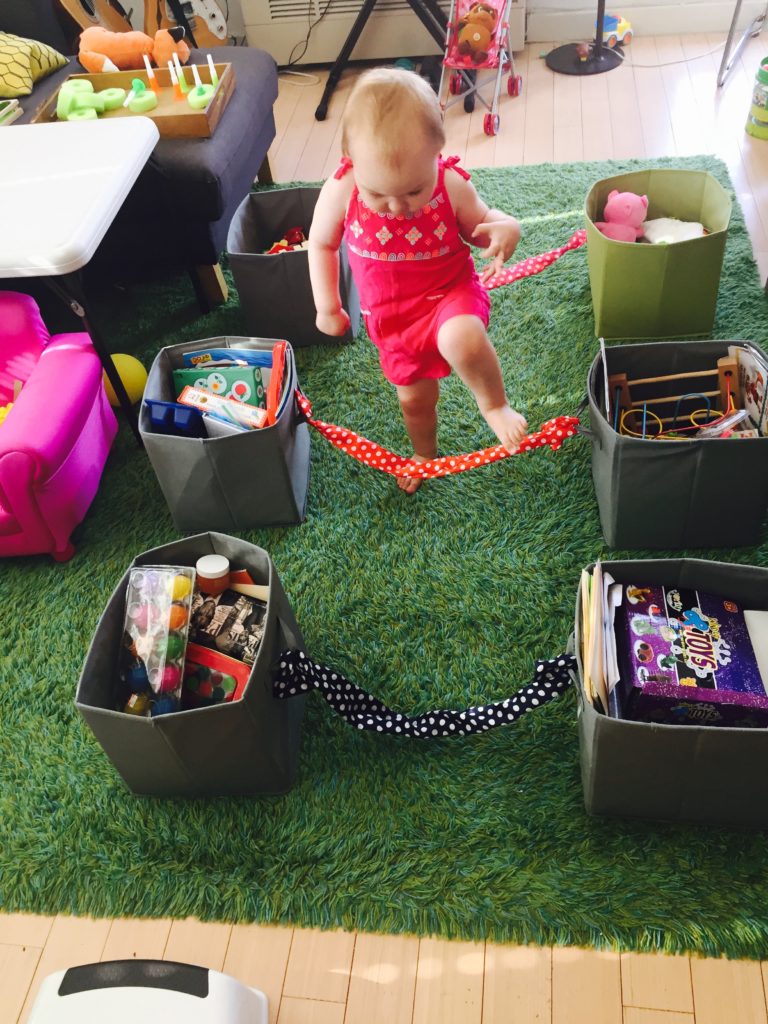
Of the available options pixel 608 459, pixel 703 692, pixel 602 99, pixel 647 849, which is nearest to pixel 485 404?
pixel 608 459

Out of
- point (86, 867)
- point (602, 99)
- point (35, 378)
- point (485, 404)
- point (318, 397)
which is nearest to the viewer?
point (86, 867)

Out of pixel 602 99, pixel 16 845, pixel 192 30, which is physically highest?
pixel 192 30

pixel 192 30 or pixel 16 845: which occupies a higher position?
pixel 192 30

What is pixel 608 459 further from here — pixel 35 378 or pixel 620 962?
pixel 35 378

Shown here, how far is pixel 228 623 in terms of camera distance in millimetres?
1519

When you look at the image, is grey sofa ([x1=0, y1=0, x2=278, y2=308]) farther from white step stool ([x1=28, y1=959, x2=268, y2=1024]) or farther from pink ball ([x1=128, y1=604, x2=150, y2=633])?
white step stool ([x1=28, y1=959, x2=268, y2=1024])

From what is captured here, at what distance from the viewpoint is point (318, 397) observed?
7.48 feet

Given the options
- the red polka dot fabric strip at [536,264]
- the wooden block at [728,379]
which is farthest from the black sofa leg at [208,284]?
the wooden block at [728,379]

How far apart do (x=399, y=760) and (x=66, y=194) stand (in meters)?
1.36

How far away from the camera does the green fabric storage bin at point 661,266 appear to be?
2045 millimetres

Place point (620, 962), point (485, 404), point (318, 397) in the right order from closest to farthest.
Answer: point (620, 962) → point (485, 404) → point (318, 397)

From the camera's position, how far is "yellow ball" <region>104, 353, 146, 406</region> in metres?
2.26

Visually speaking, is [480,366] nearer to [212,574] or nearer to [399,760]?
[212,574]

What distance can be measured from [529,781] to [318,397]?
1188mm
